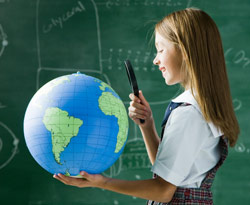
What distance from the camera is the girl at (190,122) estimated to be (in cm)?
111

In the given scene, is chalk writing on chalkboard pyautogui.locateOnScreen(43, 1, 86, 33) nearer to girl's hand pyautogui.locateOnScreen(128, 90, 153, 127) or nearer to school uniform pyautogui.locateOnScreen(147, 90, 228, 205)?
girl's hand pyautogui.locateOnScreen(128, 90, 153, 127)

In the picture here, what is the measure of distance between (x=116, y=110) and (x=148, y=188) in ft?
0.83

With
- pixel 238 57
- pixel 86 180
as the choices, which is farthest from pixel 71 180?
pixel 238 57

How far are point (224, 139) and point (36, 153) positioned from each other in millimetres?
586

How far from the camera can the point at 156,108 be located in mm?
2801

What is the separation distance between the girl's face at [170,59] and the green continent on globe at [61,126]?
364mm

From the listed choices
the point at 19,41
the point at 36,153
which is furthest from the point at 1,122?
the point at 36,153

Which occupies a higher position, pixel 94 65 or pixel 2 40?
pixel 2 40

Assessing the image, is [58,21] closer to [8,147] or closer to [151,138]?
[8,147]

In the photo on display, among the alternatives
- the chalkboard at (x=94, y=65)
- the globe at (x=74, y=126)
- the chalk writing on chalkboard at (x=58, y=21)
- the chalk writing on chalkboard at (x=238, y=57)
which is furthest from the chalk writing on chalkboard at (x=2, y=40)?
the globe at (x=74, y=126)

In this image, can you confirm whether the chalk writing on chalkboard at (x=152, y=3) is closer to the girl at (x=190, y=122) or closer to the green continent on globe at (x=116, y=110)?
the girl at (x=190, y=122)

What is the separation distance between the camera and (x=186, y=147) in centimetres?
110

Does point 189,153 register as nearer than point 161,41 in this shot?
Yes

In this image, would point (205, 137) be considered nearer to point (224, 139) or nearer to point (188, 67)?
point (224, 139)
